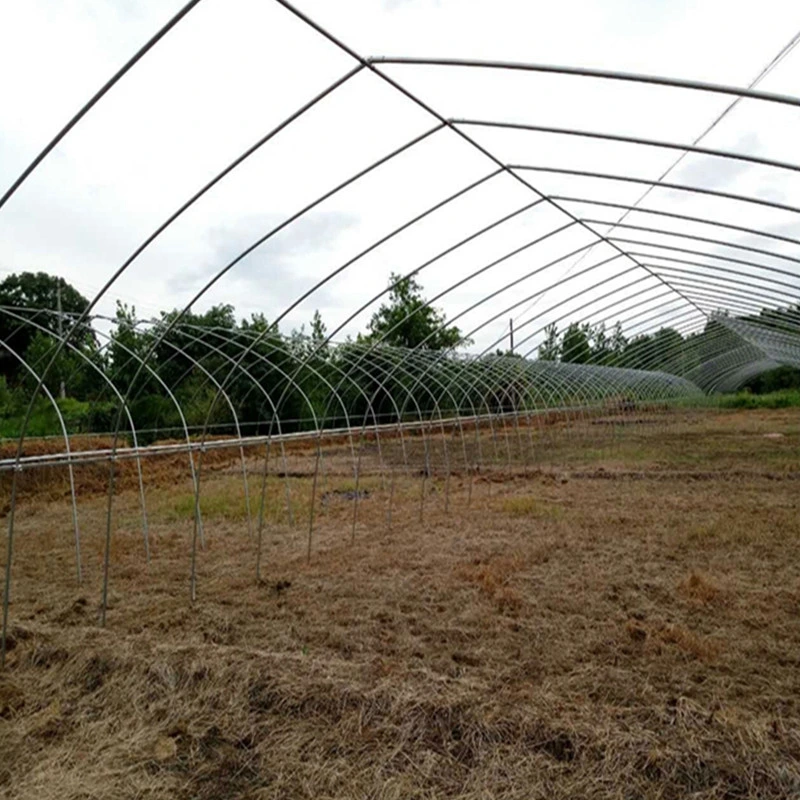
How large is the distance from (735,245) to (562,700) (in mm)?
5583

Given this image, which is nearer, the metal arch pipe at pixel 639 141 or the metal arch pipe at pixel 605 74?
the metal arch pipe at pixel 605 74

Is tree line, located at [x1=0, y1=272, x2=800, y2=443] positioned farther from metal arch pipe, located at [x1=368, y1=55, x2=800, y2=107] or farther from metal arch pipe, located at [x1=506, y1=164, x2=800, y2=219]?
metal arch pipe, located at [x1=368, y1=55, x2=800, y2=107]

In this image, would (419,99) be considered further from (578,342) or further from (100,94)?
(578,342)

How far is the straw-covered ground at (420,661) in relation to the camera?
3.58 meters

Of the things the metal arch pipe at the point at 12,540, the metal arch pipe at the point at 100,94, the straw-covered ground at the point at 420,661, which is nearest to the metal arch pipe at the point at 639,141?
the metal arch pipe at the point at 100,94

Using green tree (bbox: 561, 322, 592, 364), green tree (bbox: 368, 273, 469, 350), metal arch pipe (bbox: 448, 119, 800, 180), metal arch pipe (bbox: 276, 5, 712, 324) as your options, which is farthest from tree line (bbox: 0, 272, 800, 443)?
green tree (bbox: 368, 273, 469, 350)

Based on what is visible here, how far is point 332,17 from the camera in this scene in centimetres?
352

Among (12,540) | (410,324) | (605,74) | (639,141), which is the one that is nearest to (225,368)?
(12,540)

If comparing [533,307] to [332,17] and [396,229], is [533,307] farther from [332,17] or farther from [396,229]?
[332,17]

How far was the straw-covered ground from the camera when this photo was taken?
3.58m

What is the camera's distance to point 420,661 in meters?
5.02

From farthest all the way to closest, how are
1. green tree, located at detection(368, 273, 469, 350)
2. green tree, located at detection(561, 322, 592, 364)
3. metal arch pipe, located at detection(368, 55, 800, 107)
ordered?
green tree, located at detection(368, 273, 469, 350)
green tree, located at detection(561, 322, 592, 364)
metal arch pipe, located at detection(368, 55, 800, 107)

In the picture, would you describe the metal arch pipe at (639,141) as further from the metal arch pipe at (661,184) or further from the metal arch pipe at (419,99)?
the metal arch pipe at (661,184)

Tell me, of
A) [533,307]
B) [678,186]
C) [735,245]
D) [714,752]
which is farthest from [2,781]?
[533,307]
